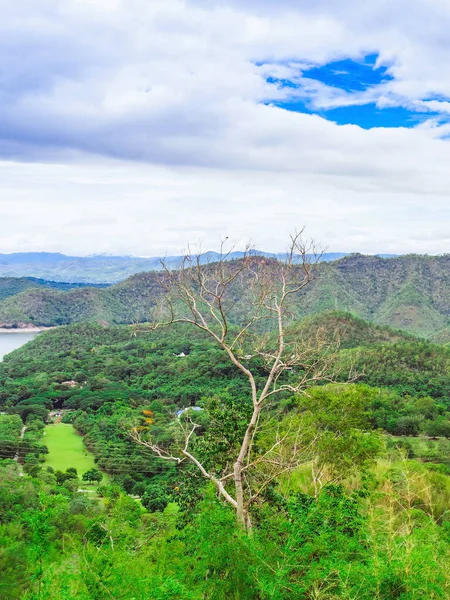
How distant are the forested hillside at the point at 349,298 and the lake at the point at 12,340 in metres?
4.40

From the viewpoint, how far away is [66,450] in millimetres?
31406

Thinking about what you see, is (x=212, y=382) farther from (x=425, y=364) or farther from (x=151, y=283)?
(x=151, y=283)

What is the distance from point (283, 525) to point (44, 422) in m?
36.3

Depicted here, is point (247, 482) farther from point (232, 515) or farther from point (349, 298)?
point (349, 298)

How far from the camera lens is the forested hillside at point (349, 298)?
94125mm

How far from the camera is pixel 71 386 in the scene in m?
50.2

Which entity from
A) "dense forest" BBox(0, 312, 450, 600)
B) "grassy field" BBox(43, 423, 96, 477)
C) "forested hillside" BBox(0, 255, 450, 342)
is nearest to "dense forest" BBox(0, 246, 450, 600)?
"dense forest" BBox(0, 312, 450, 600)

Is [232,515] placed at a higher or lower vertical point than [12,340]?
higher

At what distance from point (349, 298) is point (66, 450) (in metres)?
78.3

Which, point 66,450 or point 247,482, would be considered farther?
point 66,450

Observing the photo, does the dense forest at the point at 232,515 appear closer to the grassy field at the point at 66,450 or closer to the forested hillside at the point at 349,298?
the grassy field at the point at 66,450

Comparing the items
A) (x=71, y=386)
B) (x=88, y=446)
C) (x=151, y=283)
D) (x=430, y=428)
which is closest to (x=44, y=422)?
(x=88, y=446)

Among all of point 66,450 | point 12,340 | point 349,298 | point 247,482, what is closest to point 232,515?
point 247,482

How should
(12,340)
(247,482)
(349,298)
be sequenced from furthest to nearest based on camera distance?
(349,298), (12,340), (247,482)
